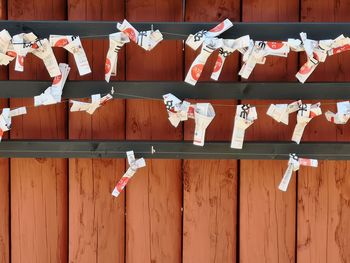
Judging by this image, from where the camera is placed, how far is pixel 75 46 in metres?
1.56

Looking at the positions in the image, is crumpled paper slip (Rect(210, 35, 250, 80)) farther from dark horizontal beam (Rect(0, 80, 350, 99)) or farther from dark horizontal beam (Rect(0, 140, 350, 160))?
dark horizontal beam (Rect(0, 140, 350, 160))

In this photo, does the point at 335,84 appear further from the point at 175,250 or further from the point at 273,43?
the point at 175,250

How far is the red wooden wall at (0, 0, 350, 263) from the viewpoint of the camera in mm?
1716

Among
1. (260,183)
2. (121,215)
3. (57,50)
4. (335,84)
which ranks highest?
(57,50)

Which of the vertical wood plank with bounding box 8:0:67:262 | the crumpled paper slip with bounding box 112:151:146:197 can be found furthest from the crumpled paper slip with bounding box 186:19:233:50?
the vertical wood plank with bounding box 8:0:67:262

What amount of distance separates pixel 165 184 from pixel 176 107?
36 cm

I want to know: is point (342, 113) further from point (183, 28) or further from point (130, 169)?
point (130, 169)

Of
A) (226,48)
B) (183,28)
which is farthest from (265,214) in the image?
(183,28)

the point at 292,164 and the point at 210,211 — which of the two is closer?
the point at 292,164

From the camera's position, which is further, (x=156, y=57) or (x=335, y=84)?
(x=156, y=57)

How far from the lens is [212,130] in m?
1.73

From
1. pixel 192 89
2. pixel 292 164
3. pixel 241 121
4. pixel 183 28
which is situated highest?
pixel 183 28

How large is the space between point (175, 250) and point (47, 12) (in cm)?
103

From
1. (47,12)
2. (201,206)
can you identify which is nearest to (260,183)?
(201,206)
